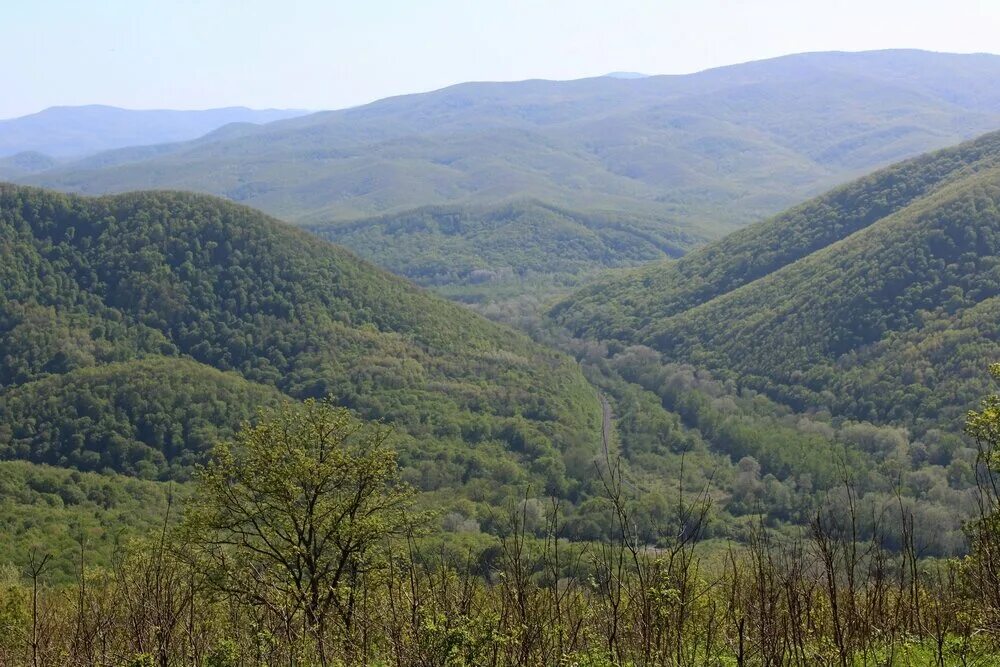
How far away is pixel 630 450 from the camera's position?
9125 cm

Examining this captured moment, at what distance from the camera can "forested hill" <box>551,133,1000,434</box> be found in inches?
3558

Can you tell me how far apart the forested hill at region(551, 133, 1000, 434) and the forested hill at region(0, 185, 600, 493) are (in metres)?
23.9

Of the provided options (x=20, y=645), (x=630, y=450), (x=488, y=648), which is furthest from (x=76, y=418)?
(x=488, y=648)

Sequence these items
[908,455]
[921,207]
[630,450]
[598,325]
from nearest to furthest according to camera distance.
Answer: [908,455]
[630,450]
[921,207]
[598,325]

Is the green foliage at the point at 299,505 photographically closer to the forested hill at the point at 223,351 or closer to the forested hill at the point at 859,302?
the forested hill at the point at 223,351

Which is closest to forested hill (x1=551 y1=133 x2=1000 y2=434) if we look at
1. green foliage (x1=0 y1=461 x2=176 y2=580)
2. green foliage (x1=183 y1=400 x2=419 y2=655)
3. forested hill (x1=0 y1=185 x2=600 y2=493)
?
forested hill (x1=0 y1=185 x2=600 y2=493)

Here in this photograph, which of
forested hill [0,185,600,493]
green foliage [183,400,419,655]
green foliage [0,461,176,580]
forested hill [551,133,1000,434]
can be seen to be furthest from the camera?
forested hill [551,133,1000,434]

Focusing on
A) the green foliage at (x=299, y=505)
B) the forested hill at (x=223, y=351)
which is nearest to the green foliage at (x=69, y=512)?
the forested hill at (x=223, y=351)

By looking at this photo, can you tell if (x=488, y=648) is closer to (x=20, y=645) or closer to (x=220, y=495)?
(x=220, y=495)

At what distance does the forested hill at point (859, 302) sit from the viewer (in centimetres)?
9038

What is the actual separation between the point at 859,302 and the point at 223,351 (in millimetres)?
83109

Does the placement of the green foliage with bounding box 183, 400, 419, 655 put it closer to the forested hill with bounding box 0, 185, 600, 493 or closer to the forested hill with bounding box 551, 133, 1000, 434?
the forested hill with bounding box 0, 185, 600, 493

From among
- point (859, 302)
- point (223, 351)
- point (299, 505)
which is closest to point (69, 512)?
point (223, 351)

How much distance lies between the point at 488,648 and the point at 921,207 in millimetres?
127041
